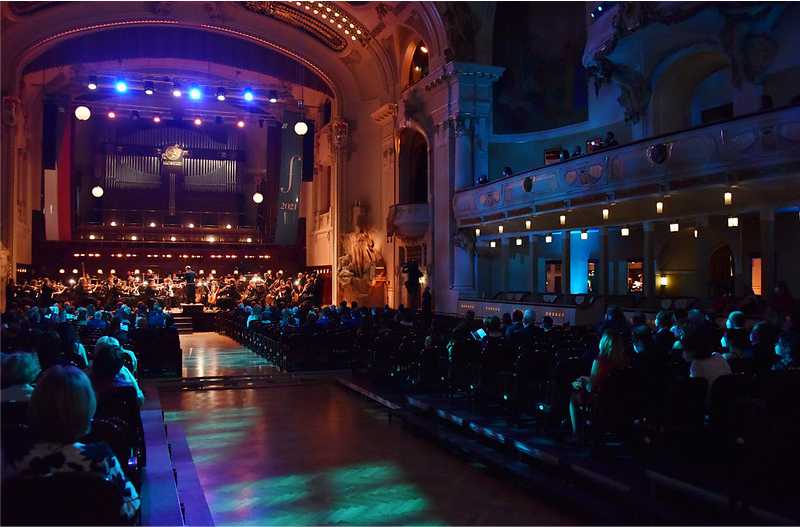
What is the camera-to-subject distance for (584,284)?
20359mm

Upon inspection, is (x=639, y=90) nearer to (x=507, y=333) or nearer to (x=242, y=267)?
(x=507, y=333)

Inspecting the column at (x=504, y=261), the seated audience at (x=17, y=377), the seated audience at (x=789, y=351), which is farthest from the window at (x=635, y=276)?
the seated audience at (x=17, y=377)

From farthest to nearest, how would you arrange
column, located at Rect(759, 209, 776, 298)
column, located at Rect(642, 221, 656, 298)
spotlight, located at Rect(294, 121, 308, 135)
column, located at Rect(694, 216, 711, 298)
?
spotlight, located at Rect(294, 121, 308, 135)
column, located at Rect(694, 216, 711, 298)
column, located at Rect(642, 221, 656, 298)
column, located at Rect(759, 209, 776, 298)

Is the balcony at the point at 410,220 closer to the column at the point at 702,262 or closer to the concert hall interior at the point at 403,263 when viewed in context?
the concert hall interior at the point at 403,263

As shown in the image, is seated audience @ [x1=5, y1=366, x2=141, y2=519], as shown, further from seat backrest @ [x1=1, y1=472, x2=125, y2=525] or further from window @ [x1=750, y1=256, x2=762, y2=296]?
window @ [x1=750, y1=256, x2=762, y2=296]

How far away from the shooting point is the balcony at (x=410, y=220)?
22.4m

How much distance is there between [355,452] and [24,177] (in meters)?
23.5

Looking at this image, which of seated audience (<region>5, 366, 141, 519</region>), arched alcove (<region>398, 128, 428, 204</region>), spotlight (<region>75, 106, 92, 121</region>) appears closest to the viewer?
seated audience (<region>5, 366, 141, 519</region>)

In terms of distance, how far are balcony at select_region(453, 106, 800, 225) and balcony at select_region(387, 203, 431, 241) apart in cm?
470

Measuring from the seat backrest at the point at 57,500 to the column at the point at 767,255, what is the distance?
39.2ft

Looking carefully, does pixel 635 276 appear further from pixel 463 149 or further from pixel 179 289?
pixel 179 289

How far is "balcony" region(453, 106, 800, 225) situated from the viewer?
1060 centimetres

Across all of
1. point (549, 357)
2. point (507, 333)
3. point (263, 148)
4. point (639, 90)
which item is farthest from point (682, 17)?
point (263, 148)

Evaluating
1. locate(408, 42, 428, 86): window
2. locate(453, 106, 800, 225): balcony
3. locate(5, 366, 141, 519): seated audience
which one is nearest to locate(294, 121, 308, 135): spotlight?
locate(408, 42, 428, 86): window
